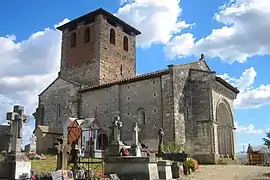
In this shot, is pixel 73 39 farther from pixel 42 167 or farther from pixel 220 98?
pixel 42 167

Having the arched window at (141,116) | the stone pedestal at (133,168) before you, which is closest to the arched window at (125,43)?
the arched window at (141,116)

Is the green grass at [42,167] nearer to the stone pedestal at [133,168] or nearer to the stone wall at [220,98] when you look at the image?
the stone pedestal at [133,168]

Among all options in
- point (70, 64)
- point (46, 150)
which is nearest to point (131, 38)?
point (70, 64)

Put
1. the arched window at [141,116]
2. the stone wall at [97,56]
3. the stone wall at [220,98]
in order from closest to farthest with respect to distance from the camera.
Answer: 1. the stone wall at [220,98]
2. the arched window at [141,116]
3. the stone wall at [97,56]

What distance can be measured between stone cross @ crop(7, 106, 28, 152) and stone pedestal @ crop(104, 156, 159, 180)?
397 cm

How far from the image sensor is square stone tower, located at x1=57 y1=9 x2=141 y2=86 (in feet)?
112

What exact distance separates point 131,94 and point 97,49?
8881 millimetres

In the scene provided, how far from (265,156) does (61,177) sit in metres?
22.5

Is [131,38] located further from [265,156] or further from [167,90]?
[265,156]

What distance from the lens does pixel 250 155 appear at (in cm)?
2817

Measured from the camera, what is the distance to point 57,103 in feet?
107

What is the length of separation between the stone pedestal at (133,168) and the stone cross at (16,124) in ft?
13.0

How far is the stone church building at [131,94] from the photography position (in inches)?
1003

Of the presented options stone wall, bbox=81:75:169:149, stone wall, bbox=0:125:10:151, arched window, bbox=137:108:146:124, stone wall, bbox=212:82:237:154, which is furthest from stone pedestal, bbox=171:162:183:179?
arched window, bbox=137:108:146:124
